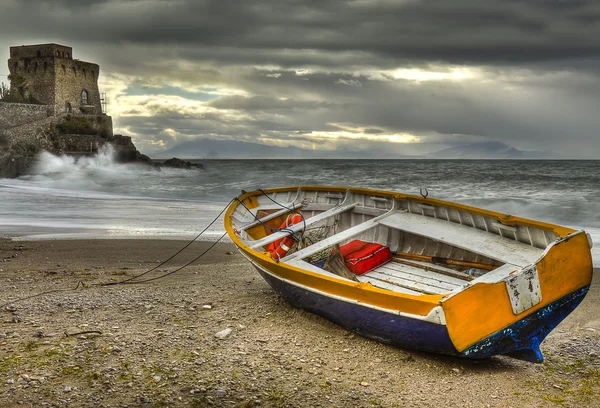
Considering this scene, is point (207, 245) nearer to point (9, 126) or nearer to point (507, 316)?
point (507, 316)

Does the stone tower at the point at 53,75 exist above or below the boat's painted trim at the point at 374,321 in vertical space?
above

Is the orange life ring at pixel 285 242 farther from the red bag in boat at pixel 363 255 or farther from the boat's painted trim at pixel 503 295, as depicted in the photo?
the boat's painted trim at pixel 503 295

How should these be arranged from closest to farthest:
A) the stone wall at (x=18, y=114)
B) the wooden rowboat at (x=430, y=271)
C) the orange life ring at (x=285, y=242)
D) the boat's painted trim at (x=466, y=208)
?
the wooden rowboat at (x=430, y=271) → the boat's painted trim at (x=466, y=208) → the orange life ring at (x=285, y=242) → the stone wall at (x=18, y=114)

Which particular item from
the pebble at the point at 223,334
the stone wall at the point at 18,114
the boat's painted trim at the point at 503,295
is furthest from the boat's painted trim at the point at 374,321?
the stone wall at the point at 18,114

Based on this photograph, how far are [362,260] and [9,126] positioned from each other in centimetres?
4236

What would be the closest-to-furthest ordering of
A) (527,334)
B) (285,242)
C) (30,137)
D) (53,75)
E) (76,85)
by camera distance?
(527,334) < (285,242) < (30,137) < (53,75) < (76,85)

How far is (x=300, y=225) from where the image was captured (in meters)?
7.29

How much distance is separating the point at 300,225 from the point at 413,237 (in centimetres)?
157

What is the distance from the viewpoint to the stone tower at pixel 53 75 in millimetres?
46688

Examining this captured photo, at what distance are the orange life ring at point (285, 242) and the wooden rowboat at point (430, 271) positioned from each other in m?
0.08

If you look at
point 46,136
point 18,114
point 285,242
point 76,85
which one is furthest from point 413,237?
point 76,85

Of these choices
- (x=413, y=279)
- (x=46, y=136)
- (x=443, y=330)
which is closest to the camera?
(x=443, y=330)

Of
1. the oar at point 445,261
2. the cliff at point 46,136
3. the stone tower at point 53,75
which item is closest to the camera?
the oar at point 445,261

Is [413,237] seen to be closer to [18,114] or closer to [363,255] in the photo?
[363,255]
